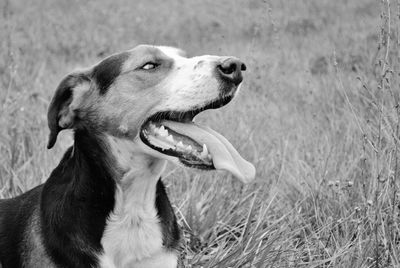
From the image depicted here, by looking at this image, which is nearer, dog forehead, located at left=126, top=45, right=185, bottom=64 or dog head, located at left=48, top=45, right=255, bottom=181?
dog head, located at left=48, top=45, right=255, bottom=181

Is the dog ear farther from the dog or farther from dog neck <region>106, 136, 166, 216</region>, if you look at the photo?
dog neck <region>106, 136, 166, 216</region>

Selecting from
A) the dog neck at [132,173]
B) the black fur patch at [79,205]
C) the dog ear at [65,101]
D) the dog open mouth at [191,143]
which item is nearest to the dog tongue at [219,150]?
the dog open mouth at [191,143]

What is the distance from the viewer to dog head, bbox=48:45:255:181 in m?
3.11

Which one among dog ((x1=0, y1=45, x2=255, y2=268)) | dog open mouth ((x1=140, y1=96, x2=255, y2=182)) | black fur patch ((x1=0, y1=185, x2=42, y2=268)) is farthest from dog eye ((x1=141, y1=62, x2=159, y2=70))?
black fur patch ((x1=0, y1=185, x2=42, y2=268))

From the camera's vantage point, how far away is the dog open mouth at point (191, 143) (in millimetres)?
3057

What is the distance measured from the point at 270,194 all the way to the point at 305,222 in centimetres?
41

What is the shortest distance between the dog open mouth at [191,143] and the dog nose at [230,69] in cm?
11

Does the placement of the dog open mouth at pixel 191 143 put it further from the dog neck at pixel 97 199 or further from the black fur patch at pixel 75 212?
the black fur patch at pixel 75 212

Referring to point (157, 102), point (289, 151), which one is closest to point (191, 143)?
point (157, 102)

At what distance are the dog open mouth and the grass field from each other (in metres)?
0.60

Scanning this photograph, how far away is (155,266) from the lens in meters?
3.19

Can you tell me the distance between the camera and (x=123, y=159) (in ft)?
10.6

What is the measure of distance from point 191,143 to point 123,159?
40 cm

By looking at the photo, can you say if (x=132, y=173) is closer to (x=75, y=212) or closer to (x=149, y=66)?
(x=75, y=212)
